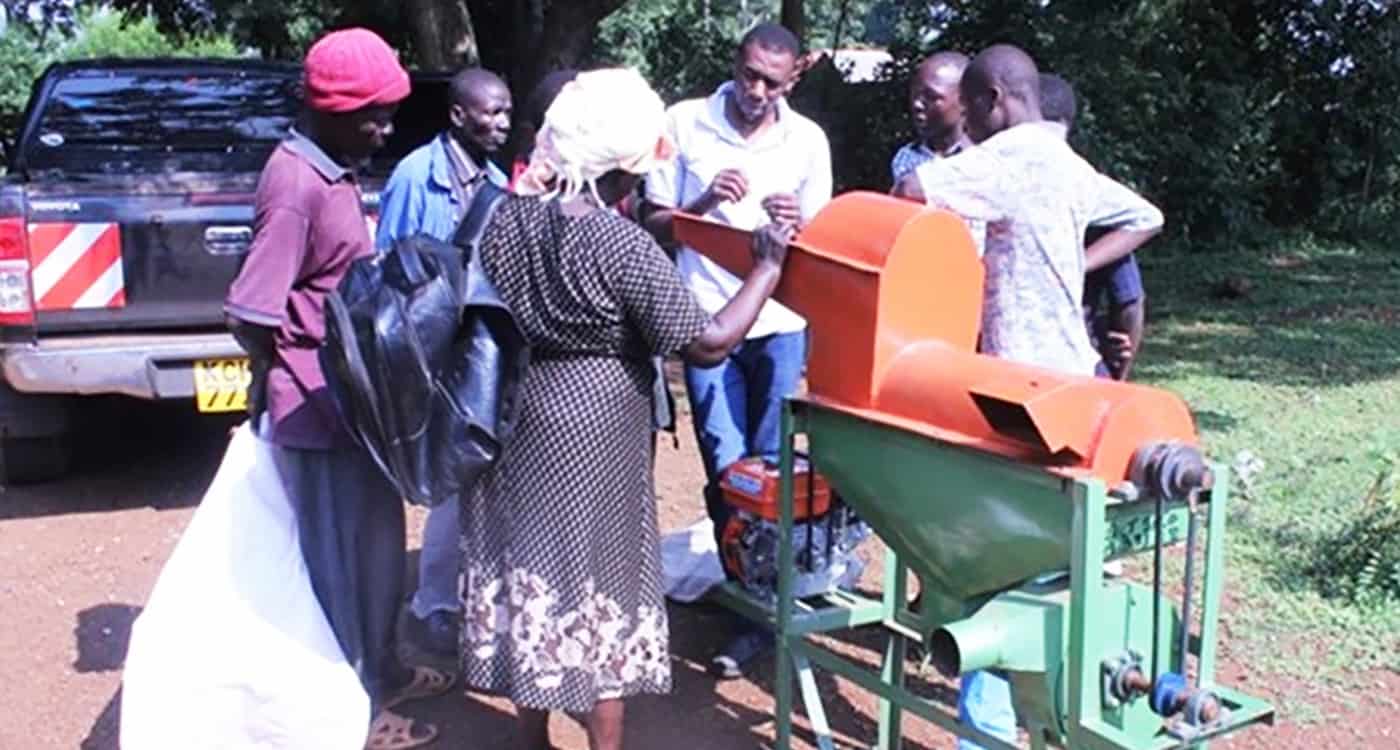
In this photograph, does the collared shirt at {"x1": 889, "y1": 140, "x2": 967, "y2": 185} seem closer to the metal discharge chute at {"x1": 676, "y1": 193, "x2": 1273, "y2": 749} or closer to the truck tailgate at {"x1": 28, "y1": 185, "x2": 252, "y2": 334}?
the metal discharge chute at {"x1": 676, "y1": 193, "x2": 1273, "y2": 749}

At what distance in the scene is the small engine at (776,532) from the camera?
359 cm

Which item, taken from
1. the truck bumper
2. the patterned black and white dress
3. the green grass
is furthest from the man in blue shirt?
the green grass

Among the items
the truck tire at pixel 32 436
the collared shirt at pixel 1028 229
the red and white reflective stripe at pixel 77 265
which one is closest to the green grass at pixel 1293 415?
the collared shirt at pixel 1028 229

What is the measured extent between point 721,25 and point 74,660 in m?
18.5

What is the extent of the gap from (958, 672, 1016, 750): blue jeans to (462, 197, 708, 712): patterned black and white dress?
654 millimetres

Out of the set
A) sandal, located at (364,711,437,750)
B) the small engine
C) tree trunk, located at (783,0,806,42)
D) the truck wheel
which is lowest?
sandal, located at (364,711,437,750)

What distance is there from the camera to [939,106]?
4137 millimetres

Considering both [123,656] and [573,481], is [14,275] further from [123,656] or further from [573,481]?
[573,481]

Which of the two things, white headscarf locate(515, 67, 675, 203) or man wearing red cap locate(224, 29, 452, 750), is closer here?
white headscarf locate(515, 67, 675, 203)

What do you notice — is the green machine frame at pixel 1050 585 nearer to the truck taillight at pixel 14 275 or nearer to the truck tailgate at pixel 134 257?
the truck tailgate at pixel 134 257

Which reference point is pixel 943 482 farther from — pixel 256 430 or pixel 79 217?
pixel 79 217

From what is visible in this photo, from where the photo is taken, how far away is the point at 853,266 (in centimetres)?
290

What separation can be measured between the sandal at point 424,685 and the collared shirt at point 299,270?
922mm

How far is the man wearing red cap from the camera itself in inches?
118
